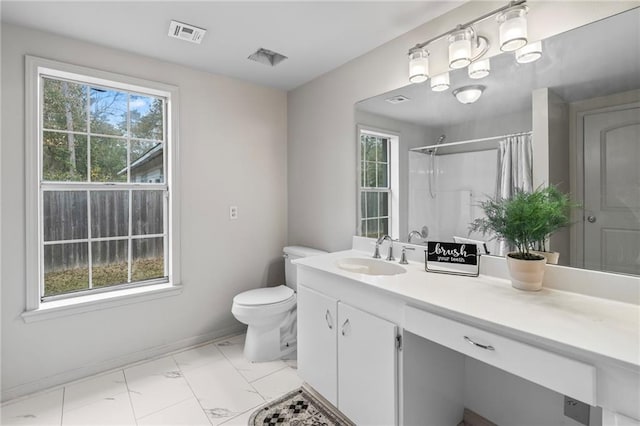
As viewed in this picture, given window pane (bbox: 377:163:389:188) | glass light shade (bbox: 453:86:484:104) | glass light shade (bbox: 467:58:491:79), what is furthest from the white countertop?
glass light shade (bbox: 467:58:491:79)

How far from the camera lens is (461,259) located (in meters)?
1.58

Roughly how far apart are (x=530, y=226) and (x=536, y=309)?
35cm

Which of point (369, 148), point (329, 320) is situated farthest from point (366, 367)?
point (369, 148)

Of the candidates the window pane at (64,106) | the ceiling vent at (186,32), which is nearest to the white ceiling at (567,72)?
the ceiling vent at (186,32)

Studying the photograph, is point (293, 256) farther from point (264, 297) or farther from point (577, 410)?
point (577, 410)

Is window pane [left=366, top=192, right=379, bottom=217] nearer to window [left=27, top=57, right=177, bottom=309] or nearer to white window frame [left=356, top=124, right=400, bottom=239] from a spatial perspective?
white window frame [left=356, top=124, right=400, bottom=239]

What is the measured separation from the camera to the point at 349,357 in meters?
1.57

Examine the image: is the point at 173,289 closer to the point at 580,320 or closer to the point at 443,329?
the point at 443,329

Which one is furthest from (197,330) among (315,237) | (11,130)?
(11,130)

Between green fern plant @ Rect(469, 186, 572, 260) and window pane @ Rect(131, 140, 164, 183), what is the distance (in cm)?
243

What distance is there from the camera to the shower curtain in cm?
141

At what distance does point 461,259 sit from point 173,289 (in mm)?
2128

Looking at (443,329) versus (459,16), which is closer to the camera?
(443,329)

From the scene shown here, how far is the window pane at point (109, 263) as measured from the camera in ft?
7.27
